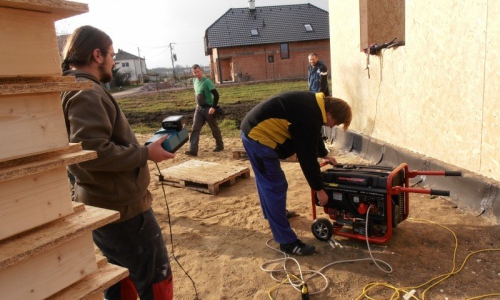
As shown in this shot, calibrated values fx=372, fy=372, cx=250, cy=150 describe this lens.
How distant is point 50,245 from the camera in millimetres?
1429

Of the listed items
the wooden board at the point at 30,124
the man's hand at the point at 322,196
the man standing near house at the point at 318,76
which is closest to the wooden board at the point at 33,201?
the wooden board at the point at 30,124

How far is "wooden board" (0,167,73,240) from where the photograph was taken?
1359 mm

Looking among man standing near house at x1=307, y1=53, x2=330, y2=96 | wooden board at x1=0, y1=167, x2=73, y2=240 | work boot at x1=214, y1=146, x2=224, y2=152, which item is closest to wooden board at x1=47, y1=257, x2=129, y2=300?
wooden board at x1=0, y1=167, x2=73, y2=240

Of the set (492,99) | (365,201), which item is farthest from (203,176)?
(492,99)

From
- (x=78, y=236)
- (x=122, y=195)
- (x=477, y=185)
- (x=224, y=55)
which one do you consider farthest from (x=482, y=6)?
(x=224, y=55)

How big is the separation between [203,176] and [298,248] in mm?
2851

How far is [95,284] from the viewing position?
167 cm

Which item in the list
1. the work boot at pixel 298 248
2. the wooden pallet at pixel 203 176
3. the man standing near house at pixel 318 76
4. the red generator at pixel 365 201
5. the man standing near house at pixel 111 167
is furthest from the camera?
the man standing near house at pixel 318 76

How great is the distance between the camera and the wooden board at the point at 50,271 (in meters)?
1.38

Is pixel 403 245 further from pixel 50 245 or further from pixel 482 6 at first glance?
pixel 50 245

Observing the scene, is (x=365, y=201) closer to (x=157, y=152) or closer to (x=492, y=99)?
(x=492, y=99)

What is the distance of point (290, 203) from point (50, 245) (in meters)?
4.24

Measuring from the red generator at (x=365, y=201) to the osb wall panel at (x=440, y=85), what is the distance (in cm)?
129

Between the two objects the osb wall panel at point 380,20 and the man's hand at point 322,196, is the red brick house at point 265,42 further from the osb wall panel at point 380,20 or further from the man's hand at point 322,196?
the man's hand at point 322,196
